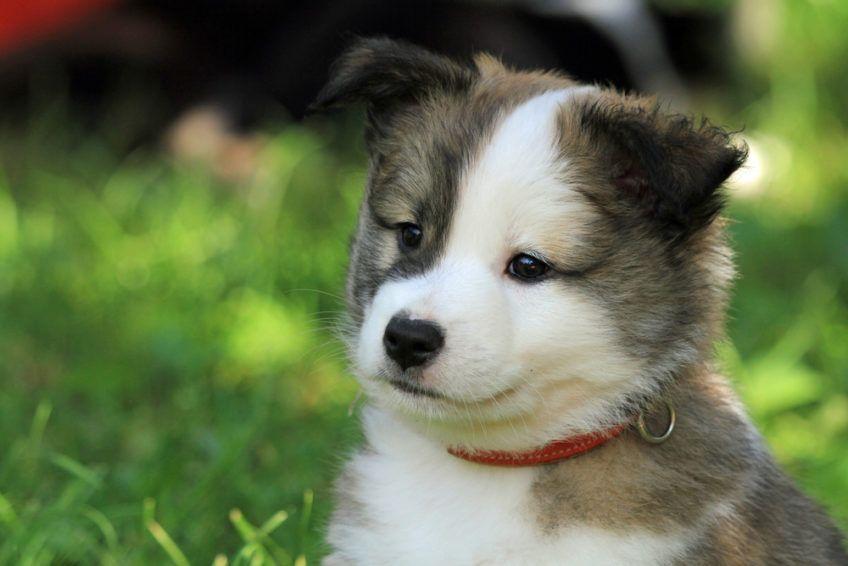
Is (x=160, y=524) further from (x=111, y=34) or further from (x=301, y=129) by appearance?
(x=111, y=34)

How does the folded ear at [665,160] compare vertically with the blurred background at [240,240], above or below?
above

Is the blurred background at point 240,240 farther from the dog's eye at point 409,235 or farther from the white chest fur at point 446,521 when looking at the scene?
the dog's eye at point 409,235

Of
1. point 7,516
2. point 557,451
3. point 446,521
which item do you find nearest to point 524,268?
point 557,451

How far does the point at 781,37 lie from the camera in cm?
930

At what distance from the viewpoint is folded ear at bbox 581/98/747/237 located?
3150mm

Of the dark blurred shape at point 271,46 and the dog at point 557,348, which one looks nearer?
the dog at point 557,348

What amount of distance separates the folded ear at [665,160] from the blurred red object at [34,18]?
5.14 metres

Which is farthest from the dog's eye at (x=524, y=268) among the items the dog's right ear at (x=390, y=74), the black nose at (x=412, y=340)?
the dog's right ear at (x=390, y=74)

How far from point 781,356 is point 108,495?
3.01 meters

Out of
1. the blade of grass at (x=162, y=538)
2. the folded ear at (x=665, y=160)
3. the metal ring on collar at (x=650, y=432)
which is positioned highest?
the folded ear at (x=665, y=160)

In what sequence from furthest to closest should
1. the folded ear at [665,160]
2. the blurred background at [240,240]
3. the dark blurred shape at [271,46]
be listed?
1. the dark blurred shape at [271,46]
2. the blurred background at [240,240]
3. the folded ear at [665,160]

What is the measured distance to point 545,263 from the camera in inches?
130

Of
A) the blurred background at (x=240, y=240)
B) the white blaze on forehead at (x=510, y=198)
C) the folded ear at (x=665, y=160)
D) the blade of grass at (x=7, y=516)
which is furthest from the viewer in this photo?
the blurred background at (x=240, y=240)

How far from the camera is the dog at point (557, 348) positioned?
3.25 meters
